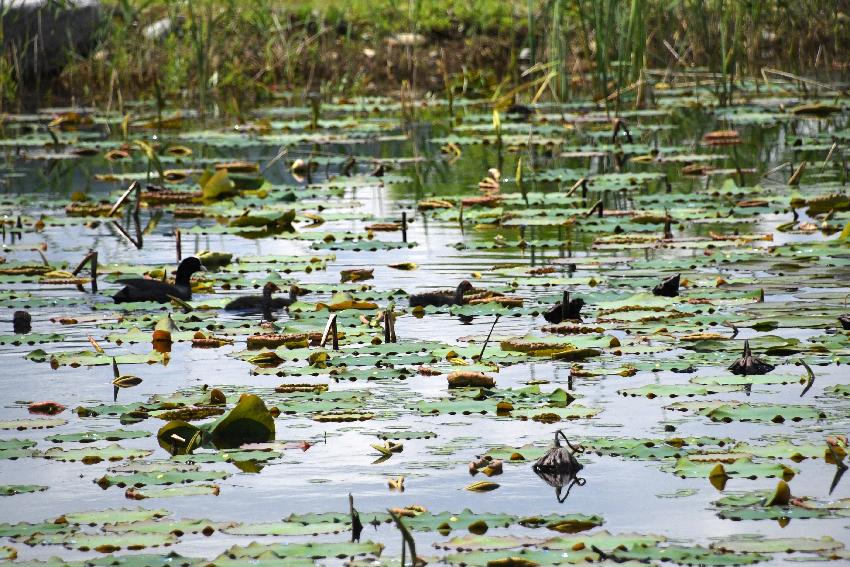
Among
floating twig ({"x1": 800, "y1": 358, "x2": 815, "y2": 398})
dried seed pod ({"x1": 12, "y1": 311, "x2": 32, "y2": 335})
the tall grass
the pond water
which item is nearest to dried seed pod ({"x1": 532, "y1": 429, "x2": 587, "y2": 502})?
the pond water

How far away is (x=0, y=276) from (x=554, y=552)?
156 inches

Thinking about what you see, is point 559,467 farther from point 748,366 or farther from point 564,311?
point 564,311

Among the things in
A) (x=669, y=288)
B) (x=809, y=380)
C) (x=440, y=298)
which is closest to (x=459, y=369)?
(x=809, y=380)

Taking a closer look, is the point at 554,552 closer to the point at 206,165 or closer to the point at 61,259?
the point at 61,259

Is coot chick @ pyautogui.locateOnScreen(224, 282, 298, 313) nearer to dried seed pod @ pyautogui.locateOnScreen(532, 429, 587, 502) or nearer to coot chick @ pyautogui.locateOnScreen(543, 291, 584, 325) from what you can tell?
coot chick @ pyautogui.locateOnScreen(543, 291, 584, 325)

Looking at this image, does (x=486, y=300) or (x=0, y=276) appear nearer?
(x=486, y=300)

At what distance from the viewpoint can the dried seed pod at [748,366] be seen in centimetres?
425

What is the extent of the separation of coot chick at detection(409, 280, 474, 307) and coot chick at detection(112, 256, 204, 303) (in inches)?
33.0

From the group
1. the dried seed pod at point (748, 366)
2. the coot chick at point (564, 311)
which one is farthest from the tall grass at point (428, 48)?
the dried seed pod at point (748, 366)

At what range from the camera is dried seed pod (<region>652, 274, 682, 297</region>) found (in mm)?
5352

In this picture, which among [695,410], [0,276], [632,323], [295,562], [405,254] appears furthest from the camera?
[405,254]

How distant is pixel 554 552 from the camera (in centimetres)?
284

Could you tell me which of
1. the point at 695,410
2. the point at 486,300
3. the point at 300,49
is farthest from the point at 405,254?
the point at 300,49

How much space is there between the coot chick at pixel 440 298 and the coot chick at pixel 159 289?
0.84m
